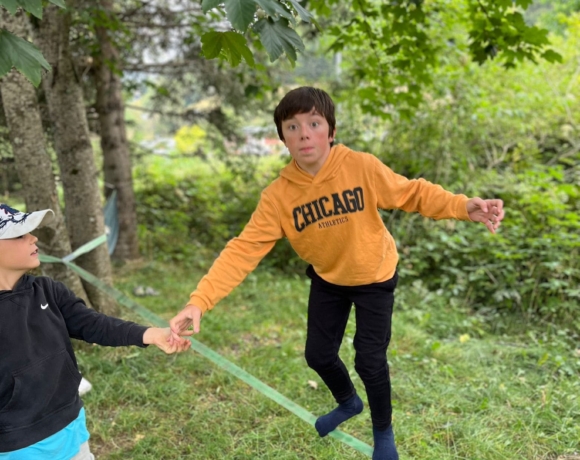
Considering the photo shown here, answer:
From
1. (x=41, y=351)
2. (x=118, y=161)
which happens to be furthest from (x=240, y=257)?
(x=118, y=161)

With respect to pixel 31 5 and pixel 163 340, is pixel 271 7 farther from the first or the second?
pixel 163 340

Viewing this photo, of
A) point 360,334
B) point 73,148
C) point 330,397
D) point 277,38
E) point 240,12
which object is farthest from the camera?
point 73,148

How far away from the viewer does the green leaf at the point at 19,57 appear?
5.00 feet

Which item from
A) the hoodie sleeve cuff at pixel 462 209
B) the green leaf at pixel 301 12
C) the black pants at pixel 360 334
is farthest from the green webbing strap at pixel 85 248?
the hoodie sleeve cuff at pixel 462 209

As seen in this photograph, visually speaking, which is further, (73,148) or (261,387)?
(73,148)

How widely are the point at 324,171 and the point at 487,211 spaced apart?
69 cm

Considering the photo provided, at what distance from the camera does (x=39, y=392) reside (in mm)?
1768

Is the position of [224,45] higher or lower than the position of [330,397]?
higher

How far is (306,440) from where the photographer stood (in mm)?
2768

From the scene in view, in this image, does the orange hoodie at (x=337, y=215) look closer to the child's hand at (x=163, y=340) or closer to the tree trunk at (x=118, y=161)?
the child's hand at (x=163, y=340)

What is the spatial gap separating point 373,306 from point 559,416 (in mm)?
1539

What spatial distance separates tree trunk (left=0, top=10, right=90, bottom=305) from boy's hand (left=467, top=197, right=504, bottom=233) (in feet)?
8.22

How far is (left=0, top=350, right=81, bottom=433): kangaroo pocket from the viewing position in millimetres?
1717

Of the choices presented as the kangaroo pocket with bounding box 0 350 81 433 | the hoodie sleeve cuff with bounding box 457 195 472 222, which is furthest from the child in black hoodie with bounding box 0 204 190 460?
the hoodie sleeve cuff with bounding box 457 195 472 222
